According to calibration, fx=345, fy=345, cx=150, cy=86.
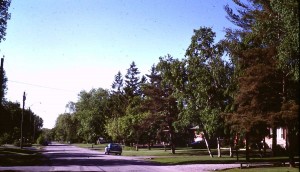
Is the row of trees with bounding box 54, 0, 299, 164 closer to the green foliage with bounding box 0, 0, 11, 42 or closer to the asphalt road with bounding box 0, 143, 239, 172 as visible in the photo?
the asphalt road with bounding box 0, 143, 239, 172

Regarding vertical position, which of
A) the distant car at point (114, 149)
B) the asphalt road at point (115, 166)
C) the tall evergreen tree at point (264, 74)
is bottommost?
the distant car at point (114, 149)

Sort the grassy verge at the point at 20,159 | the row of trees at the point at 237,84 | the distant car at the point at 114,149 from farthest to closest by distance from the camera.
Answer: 1. the distant car at the point at 114,149
2. the grassy verge at the point at 20,159
3. the row of trees at the point at 237,84

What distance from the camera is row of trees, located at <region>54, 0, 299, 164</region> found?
920 inches

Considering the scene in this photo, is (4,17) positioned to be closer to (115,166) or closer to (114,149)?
(115,166)

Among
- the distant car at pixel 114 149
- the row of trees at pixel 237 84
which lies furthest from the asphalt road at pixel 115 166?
the distant car at pixel 114 149

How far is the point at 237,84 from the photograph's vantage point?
29.5 meters

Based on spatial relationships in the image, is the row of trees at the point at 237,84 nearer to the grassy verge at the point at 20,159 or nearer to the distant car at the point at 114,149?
the distant car at the point at 114,149

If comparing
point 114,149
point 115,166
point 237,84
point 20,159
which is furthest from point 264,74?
point 114,149

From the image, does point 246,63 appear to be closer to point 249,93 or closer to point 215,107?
point 249,93

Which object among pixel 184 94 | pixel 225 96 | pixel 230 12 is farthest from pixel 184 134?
pixel 230 12

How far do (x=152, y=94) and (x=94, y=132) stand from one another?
57.6 m

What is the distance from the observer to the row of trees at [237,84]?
920 inches

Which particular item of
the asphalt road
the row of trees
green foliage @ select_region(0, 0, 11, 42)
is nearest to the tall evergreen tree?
the row of trees

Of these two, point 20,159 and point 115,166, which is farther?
point 20,159
